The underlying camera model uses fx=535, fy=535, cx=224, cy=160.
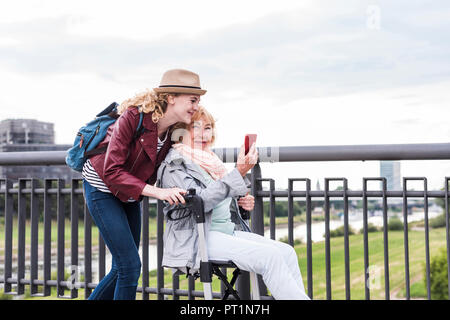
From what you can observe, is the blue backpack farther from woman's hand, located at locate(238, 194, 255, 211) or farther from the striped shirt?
woman's hand, located at locate(238, 194, 255, 211)

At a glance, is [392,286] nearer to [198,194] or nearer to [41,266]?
[198,194]

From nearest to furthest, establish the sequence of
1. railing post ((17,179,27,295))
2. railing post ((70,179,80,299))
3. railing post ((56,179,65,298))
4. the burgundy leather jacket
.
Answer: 1. the burgundy leather jacket
2. railing post ((70,179,80,299))
3. railing post ((56,179,65,298))
4. railing post ((17,179,27,295))

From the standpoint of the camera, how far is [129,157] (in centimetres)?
274

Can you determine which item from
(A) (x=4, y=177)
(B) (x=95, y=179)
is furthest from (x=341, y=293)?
(A) (x=4, y=177)

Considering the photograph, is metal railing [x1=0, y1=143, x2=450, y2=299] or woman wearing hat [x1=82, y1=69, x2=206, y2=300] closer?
woman wearing hat [x1=82, y1=69, x2=206, y2=300]

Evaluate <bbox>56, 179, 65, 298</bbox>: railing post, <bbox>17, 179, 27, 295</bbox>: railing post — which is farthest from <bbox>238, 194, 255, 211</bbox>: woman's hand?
<bbox>17, 179, 27, 295</bbox>: railing post

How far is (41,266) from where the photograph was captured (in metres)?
4.35

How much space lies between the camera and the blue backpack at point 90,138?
2.82 m

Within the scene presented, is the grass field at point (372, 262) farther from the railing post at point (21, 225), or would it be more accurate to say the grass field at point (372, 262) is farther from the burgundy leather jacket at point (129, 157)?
the railing post at point (21, 225)

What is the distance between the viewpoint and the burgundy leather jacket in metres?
2.62

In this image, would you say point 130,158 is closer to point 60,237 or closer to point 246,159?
point 246,159

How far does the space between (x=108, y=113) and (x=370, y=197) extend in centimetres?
170

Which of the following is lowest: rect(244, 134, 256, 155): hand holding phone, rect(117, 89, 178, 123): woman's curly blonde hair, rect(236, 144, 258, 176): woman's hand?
rect(236, 144, 258, 176): woman's hand

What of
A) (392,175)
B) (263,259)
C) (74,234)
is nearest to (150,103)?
(263,259)
